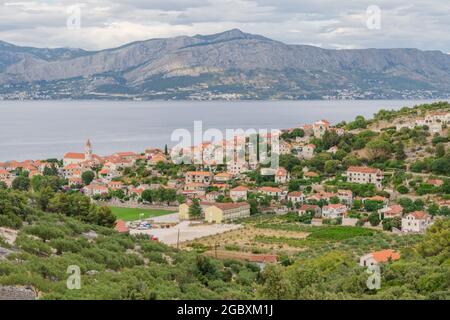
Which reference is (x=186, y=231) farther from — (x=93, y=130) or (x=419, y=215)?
(x=93, y=130)

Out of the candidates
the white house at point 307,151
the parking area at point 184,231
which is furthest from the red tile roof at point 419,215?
the white house at point 307,151

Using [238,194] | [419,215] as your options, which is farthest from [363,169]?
[419,215]

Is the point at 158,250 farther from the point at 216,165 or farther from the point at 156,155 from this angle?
the point at 156,155

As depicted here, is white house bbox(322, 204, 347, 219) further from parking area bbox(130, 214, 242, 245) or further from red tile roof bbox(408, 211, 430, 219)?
parking area bbox(130, 214, 242, 245)

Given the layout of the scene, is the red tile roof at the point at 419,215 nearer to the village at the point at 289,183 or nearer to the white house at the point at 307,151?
the village at the point at 289,183

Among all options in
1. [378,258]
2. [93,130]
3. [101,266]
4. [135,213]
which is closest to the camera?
[101,266]
